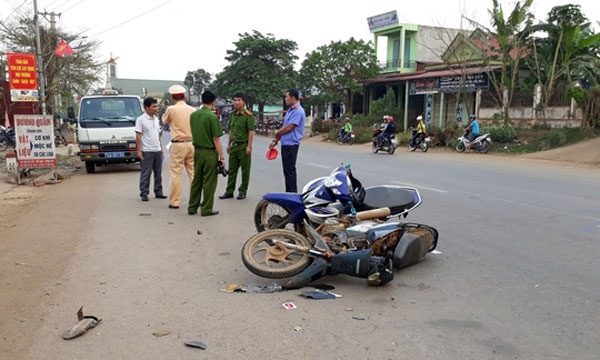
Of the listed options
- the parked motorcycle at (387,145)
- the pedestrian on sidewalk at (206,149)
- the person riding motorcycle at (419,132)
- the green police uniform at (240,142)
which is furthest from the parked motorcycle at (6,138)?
the pedestrian on sidewalk at (206,149)

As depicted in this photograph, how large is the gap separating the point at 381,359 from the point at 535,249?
328 centimetres

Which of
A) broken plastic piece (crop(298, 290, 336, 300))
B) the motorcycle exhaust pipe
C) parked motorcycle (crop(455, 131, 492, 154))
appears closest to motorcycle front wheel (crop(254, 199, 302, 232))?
the motorcycle exhaust pipe

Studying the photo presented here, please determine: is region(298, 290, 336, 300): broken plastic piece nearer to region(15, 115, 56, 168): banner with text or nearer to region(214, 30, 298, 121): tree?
region(15, 115, 56, 168): banner with text

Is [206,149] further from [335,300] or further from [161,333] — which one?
[161,333]

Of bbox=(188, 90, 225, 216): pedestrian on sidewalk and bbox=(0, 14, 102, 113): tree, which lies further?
bbox=(0, 14, 102, 113): tree

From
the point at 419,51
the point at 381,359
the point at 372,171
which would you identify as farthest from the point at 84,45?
the point at 381,359

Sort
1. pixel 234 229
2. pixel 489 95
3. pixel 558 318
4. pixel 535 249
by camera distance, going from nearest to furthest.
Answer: pixel 558 318, pixel 535 249, pixel 234 229, pixel 489 95

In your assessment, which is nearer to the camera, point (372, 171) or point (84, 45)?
point (372, 171)

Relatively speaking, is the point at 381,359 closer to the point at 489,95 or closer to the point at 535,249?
the point at 535,249

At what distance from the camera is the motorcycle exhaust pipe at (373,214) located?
5.27 m

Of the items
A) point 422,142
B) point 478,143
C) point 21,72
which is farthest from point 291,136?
point 422,142

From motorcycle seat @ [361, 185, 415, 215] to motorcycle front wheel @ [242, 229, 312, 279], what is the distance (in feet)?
3.34

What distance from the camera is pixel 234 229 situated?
22.3 ft

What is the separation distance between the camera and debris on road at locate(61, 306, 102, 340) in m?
3.56
